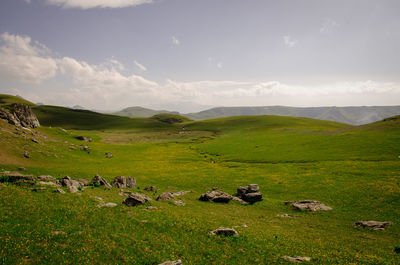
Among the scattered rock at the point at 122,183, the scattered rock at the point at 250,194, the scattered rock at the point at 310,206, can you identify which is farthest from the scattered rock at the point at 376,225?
the scattered rock at the point at 122,183

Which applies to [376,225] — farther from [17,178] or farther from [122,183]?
[17,178]

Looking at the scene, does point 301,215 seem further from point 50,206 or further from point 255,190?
point 50,206

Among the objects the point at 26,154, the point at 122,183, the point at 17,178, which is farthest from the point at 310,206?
the point at 26,154

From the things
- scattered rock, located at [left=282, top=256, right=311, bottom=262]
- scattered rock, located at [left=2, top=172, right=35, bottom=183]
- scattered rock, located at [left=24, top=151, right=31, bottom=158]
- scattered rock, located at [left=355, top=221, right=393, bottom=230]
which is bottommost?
scattered rock, located at [left=355, top=221, right=393, bottom=230]

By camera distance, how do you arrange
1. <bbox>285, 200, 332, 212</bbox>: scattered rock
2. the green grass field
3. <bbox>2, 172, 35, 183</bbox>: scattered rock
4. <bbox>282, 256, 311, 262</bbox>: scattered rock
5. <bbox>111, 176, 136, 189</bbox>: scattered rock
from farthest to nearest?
<bbox>111, 176, 136, 189</bbox>: scattered rock → <bbox>285, 200, 332, 212</bbox>: scattered rock → <bbox>2, 172, 35, 183</bbox>: scattered rock → <bbox>282, 256, 311, 262</bbox>: scattered rock → the green grass field

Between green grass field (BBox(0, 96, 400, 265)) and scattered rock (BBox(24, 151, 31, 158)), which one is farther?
scattered rock (BBox(24, 151, 31, 158))

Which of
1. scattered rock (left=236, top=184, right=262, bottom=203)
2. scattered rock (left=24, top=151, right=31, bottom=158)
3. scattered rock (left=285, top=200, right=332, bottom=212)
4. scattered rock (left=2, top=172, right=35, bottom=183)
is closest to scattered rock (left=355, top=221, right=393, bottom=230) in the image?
scattered rock (left=285, top=200, right=332, bottom=212)

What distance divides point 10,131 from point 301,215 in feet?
255

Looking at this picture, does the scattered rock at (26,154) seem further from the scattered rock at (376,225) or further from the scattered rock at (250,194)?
the scattered rock at (376,225)

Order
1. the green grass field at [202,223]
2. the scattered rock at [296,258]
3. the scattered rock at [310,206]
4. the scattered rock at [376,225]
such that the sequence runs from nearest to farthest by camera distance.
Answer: the green grass field at [202,223] < the scattered rock at [296,258] < the scattered rock at [376,225] < the scattered rock at [310,206]

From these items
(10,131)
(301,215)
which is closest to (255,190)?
(301,215)

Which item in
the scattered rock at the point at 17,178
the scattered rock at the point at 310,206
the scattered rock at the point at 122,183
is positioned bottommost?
the scattered rock at the point at 310,206

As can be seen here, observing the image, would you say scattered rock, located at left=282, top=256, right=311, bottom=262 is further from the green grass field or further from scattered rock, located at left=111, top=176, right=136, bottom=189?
scattered rock, located at left=111, top=176, right=136, bottom=189

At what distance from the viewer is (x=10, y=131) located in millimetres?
59250
